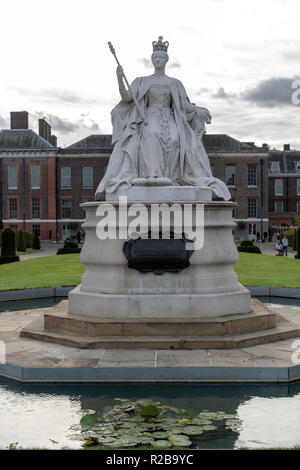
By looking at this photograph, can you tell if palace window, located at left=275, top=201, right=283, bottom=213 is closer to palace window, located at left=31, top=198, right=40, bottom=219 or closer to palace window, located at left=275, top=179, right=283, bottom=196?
palace window, located at left=275, top=179, right=283, bottom=196

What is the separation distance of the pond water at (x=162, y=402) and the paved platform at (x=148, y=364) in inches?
4.5

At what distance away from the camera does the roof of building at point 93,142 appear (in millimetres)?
58812

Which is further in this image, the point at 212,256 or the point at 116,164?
the point at 116,164

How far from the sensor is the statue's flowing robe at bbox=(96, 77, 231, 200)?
9141 millimetres

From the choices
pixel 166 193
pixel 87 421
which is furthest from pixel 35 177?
pixel 87 421

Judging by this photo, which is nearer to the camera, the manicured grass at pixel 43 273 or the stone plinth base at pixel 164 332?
the stone plinth base at pixel 164 332

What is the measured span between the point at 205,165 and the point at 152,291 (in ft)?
7.79

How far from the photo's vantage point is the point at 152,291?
8406mm

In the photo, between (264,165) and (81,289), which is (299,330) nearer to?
(81,289)

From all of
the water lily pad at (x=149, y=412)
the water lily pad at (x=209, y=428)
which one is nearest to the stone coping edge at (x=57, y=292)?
the water lily pad at (x=149, y=412)

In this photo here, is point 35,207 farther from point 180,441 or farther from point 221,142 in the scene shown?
point 180,441

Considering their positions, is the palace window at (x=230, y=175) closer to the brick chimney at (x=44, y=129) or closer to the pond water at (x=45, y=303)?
the brick chimney at (x=44, y=129)

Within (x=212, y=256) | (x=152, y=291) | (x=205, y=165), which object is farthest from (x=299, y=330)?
(x=205, y=165)

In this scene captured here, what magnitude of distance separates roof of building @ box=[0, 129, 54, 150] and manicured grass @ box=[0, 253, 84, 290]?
32201 millimetres
